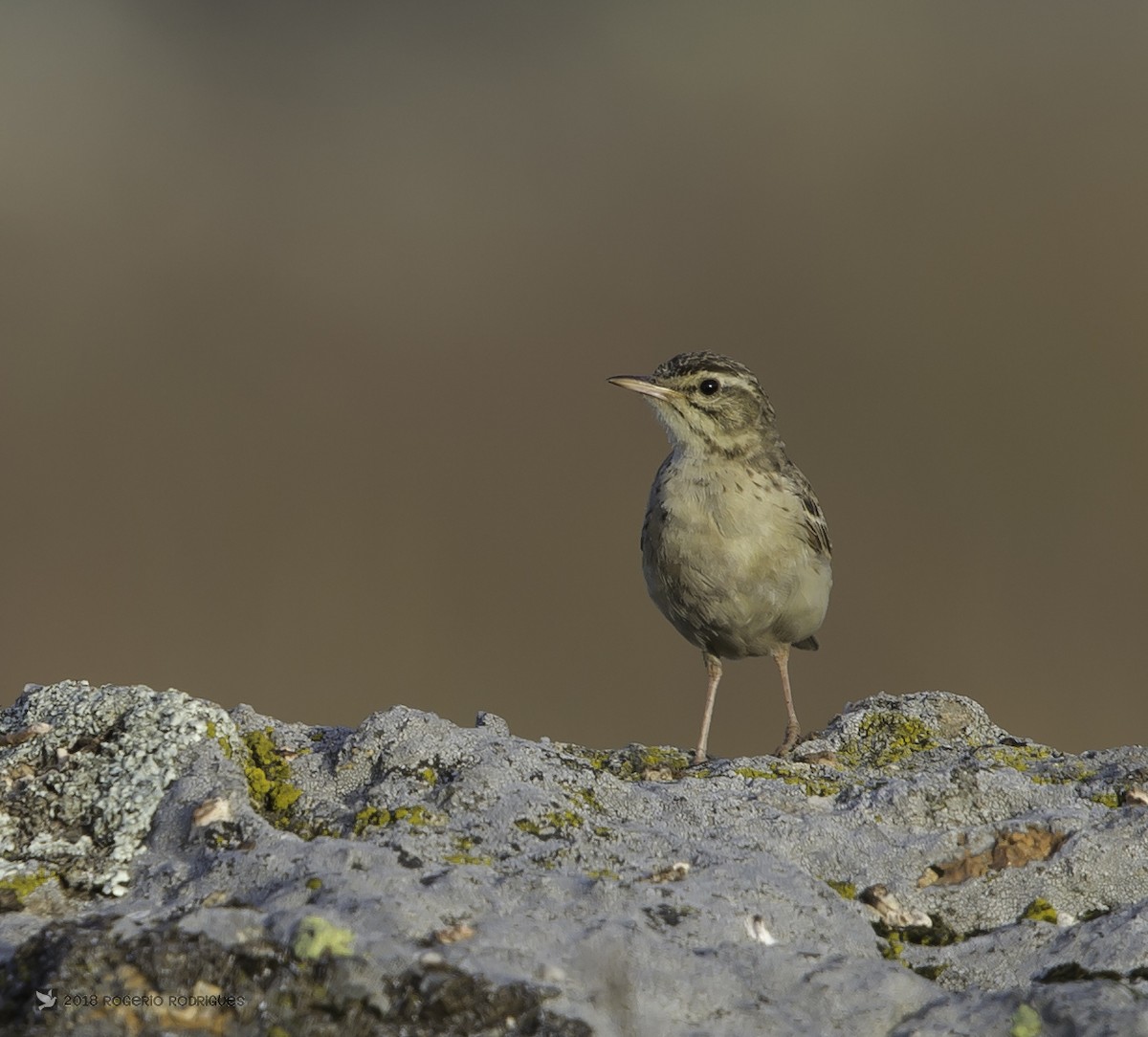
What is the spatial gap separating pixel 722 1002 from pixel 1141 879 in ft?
4.69

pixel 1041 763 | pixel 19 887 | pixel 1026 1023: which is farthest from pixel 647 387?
pixel 1026 1023

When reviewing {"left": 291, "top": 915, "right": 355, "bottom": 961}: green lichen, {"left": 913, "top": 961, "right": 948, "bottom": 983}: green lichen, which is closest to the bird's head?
{"left": 913, "top": 961, "right": 948, "bottom": 983}: green lichen

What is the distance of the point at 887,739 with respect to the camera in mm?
5051

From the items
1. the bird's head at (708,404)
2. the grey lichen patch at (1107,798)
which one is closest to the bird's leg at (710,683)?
the bird's head at (708,404)

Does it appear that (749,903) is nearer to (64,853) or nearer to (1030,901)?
(1030,901)

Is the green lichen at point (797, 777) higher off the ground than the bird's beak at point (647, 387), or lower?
lower

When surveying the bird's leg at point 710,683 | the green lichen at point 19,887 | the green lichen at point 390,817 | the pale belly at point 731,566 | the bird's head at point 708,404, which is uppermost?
the bird's head at point 708,404

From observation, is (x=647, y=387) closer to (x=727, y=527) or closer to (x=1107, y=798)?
(x=727, y=527)

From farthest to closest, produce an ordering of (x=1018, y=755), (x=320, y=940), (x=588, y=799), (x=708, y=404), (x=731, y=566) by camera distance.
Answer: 1. (x=708, y=404)
2. (x=731, y=566)
3. (x=1018, y=755)
4. (x=588, y=799)
5. (x=320, y=940)

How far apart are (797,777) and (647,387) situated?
3.34 metres

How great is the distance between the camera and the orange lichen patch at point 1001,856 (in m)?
3.61

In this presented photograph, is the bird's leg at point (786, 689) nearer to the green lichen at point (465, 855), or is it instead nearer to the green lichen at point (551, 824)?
the green lichen at point (551, 824)

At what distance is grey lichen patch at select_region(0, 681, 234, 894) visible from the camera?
11.1 feet

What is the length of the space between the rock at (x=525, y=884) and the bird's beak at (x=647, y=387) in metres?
2.94
